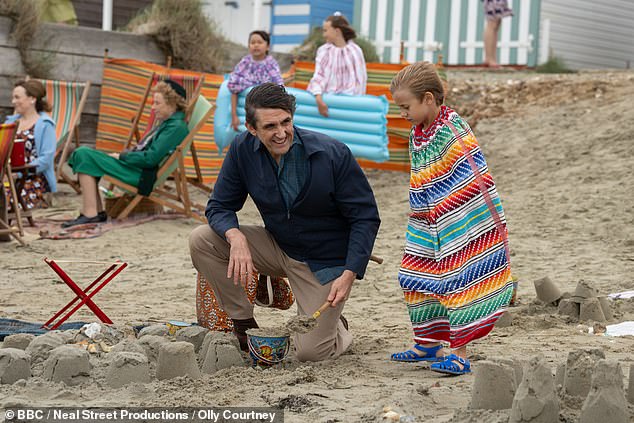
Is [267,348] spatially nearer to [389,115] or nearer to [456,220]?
[456,220]

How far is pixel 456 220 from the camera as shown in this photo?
153 inches

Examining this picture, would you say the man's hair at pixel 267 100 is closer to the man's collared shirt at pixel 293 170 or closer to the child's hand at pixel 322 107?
the man's collared shirt at pixel 293 170

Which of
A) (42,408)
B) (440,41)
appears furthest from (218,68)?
(42,408)

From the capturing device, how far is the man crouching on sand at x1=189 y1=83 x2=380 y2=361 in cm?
407

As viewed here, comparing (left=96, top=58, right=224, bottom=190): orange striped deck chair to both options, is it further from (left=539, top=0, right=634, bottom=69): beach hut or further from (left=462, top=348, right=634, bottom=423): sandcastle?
(left=462, top=348, right=634, bottom=423): sandcastle

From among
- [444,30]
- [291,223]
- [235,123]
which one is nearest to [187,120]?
[235,123]

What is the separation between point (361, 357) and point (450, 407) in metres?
0.99

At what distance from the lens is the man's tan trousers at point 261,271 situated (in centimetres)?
429

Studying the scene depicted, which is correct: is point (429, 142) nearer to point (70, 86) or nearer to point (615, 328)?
point (615, 328)

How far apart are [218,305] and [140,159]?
13.5 feet

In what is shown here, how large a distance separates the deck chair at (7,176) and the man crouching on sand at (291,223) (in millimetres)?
3356

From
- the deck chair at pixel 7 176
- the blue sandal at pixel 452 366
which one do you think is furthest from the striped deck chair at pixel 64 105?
the blue sandal at pixel 452 366

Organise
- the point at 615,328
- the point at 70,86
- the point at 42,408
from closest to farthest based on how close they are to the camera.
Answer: the point at 42,408 → the point at 615,328 → the point at 70,86

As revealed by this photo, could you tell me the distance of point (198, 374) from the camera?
3.76m
